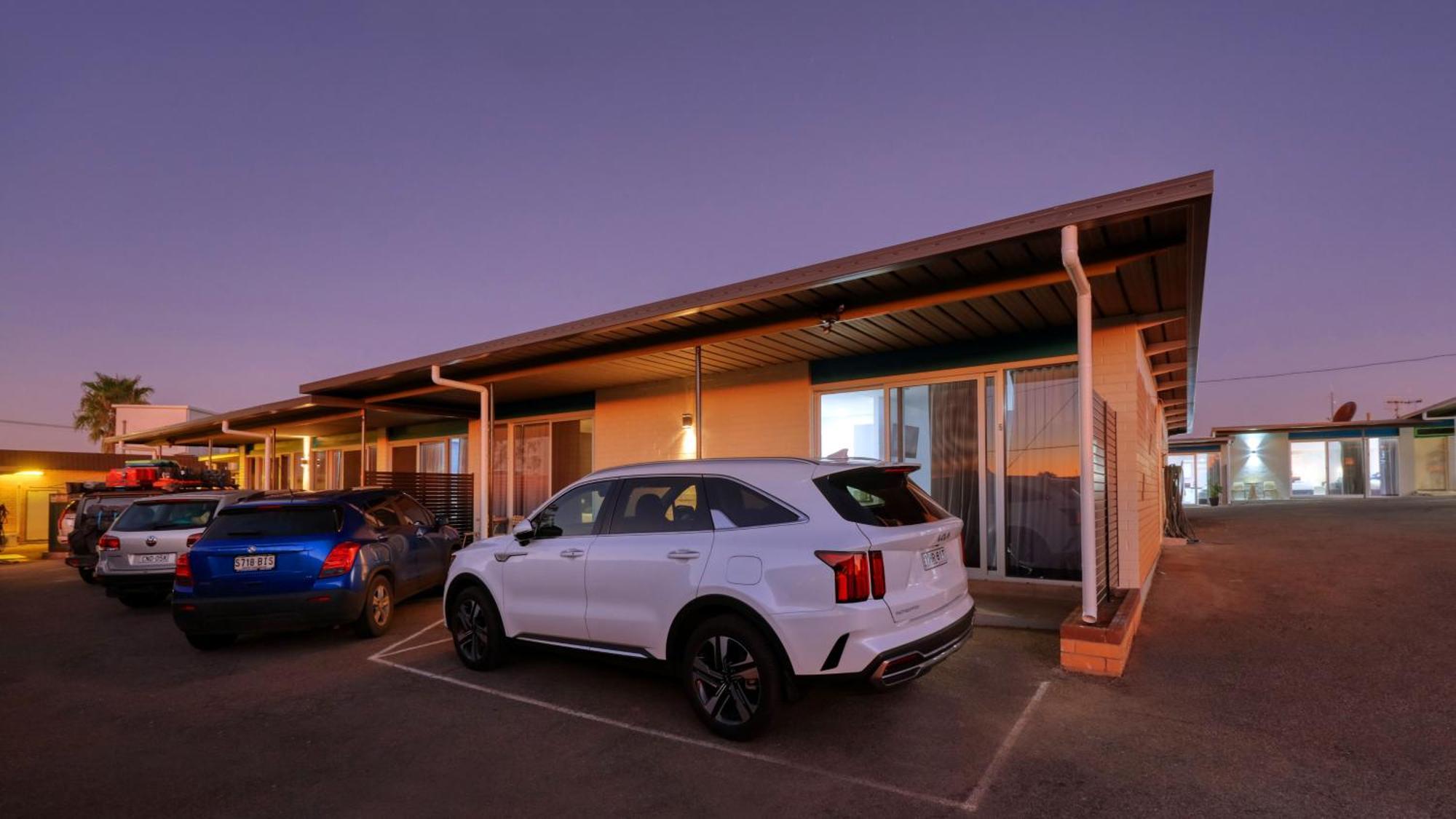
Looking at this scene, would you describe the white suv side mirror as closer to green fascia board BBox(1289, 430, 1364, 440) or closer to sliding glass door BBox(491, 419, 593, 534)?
sliding glass door BBox(491, 419, 593, 534)

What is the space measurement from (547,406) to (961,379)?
336 inches

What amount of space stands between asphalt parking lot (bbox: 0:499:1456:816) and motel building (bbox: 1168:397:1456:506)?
71.1 feet

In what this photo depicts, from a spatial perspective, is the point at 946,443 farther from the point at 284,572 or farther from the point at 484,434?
the point at 284,572

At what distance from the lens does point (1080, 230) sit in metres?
5.03

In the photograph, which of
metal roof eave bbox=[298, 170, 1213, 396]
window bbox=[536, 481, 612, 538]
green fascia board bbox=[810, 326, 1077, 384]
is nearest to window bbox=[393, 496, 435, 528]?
metal roof eave bbox=[298, 170, 1213, 396]

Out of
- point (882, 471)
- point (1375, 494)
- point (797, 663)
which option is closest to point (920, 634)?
point (797, 663)

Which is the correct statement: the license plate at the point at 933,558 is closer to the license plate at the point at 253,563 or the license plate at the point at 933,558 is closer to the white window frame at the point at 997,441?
the white window frame at the point at 997,441

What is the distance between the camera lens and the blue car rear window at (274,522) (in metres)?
6.27

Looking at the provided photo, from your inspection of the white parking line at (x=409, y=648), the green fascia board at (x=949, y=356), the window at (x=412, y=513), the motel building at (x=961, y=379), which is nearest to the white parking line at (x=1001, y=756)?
the motel building at (x=961, y=379)

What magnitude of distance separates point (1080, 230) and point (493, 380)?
8.49 m

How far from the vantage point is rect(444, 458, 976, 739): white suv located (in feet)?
11.9

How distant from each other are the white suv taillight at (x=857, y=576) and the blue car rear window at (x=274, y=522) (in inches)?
198

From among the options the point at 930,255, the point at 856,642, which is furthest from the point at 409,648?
the point at 930,255

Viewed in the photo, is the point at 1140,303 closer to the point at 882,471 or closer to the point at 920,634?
the point at 882,471
